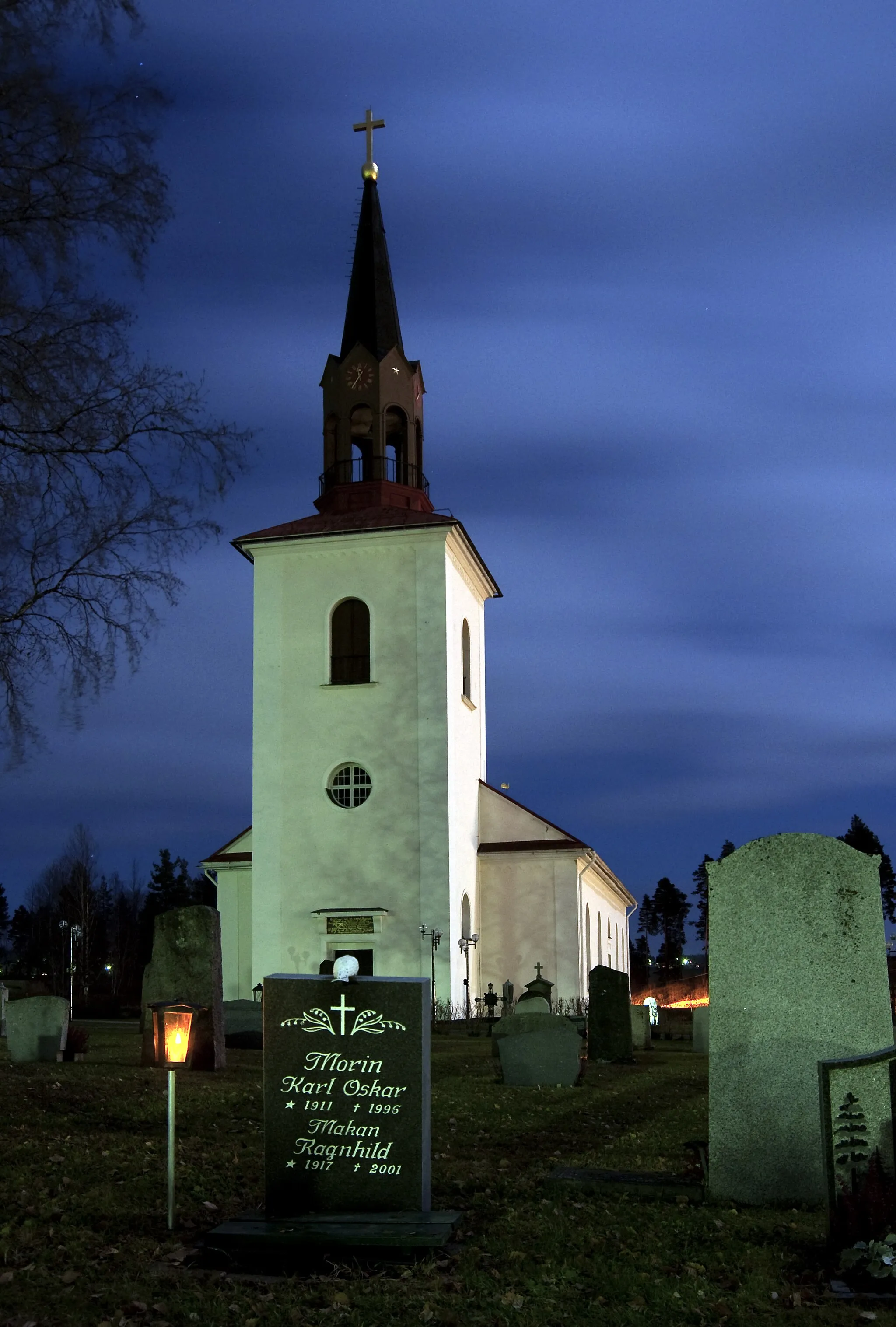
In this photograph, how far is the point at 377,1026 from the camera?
7.12 m

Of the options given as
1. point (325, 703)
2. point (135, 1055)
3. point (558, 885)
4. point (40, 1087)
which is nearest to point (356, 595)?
point (325, 703)

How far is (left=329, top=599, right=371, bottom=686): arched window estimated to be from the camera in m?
34.8

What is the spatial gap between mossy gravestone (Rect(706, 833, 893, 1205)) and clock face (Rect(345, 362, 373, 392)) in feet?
99.7

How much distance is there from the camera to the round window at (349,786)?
34.1 m

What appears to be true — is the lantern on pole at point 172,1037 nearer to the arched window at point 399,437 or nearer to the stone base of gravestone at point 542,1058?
the stone base of gravestone at point 542,1058

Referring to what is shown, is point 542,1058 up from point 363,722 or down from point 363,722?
down

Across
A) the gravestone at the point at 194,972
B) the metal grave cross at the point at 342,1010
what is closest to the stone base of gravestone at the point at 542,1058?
the gravestone at the point at 194,972

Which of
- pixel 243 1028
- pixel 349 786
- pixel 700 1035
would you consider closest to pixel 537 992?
pixel 700 1035

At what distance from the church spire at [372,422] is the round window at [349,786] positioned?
23.1 ft

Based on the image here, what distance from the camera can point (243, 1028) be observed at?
1933 cm

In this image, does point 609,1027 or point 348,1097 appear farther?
point 609,1027

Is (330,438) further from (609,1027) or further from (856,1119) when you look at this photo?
(856,1119)

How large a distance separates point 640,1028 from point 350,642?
1554 centimetres

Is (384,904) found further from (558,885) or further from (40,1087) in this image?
(40,1087)
